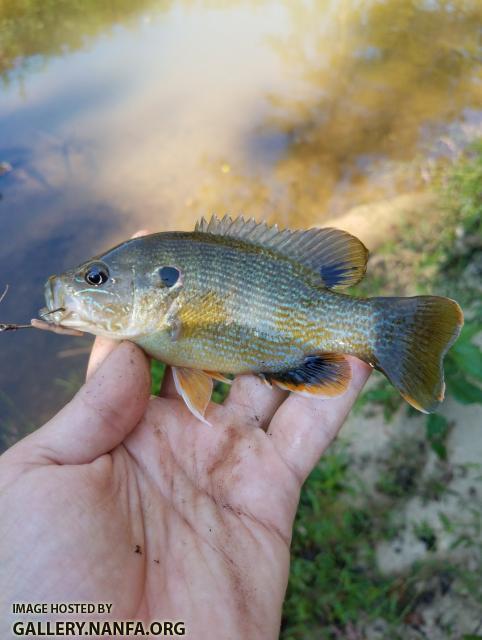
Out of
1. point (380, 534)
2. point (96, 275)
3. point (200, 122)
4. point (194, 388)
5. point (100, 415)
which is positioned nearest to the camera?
point (100, 415)

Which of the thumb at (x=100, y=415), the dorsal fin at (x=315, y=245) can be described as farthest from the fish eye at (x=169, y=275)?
the thumb at (x=100, y=415)

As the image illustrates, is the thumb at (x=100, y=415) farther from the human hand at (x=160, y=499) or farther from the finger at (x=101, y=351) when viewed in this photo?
the finger at (x=101, y=351)

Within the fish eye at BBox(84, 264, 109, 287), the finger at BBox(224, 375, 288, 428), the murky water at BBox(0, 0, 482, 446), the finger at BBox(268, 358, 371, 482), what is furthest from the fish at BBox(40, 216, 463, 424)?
the murky water at BBox(0, 0, 482, 446)

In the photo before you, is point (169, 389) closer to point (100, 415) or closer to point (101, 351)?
point (101, 351)

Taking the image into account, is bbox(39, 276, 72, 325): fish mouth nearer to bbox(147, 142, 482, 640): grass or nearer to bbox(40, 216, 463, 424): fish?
bbox(40, 216, 463, 424): fish

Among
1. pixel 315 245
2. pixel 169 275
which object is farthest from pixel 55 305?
pixel 315 245

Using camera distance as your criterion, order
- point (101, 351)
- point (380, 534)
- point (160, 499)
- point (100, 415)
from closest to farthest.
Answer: point (100, 415) → point (160, 499) → point (101, 351) → point (380, 534)

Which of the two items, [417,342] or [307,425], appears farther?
[307,425]
